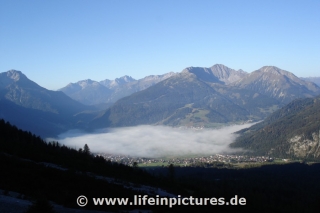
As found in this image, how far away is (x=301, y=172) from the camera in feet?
403

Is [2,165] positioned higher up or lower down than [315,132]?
lower down

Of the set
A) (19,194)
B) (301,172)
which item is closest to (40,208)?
(19,194)

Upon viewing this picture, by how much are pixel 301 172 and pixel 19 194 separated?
410 feet

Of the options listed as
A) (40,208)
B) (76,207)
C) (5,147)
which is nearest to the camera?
(40,208)

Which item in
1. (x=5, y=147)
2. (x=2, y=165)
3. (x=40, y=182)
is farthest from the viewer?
(x=5, y=147)

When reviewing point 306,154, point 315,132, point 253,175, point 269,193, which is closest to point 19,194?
point 269,193

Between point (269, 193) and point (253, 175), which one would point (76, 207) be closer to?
point (269, 193)

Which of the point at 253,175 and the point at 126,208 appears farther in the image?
the point at 253,175

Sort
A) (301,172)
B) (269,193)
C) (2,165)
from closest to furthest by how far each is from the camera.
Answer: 1. (2,165)
2. (269,193)
3. (301,172)

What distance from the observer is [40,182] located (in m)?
24.1

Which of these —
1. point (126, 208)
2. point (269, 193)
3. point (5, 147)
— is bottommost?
point (269, 193)

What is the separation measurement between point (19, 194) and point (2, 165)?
7.77 meters

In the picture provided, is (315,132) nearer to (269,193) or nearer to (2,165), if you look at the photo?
(269,193)

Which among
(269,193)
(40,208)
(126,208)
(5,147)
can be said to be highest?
(5,147)
